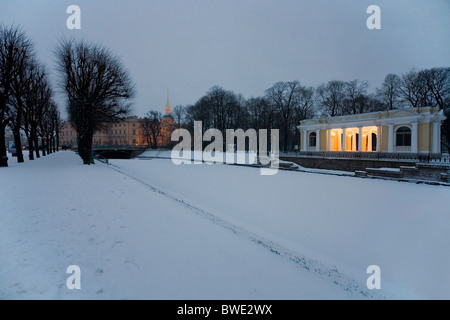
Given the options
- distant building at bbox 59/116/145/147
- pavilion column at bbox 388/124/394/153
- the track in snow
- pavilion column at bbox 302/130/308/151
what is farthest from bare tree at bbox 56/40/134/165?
distant building at bbox 59/116/145/147

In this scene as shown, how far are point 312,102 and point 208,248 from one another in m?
52.9

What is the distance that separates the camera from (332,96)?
162 feet

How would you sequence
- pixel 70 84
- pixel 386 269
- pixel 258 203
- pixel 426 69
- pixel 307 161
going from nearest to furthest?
1. pixel 386 269
2. pixel 258 203
3. pixel 70 84
4. pixel 307 161
5. pixel 426 69

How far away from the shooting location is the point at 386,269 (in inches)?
201

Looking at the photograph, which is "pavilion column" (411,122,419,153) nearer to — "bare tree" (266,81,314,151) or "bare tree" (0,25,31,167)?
"bare tree" (266,81,314,151)

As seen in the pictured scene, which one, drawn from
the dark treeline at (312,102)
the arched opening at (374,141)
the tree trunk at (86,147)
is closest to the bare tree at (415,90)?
the dark treeline at (312,102)

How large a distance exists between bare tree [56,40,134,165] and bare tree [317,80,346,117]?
4155cm

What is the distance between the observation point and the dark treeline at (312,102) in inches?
1494

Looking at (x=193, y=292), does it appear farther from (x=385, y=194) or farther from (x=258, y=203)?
(x=385, y=194)

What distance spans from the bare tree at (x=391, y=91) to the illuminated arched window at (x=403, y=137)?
18397 millimetres

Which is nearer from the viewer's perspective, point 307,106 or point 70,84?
point 70,84

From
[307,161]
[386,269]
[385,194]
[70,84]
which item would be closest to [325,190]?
[385,194]

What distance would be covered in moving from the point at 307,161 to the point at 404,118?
1179cm

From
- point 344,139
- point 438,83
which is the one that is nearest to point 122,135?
point 344,139
